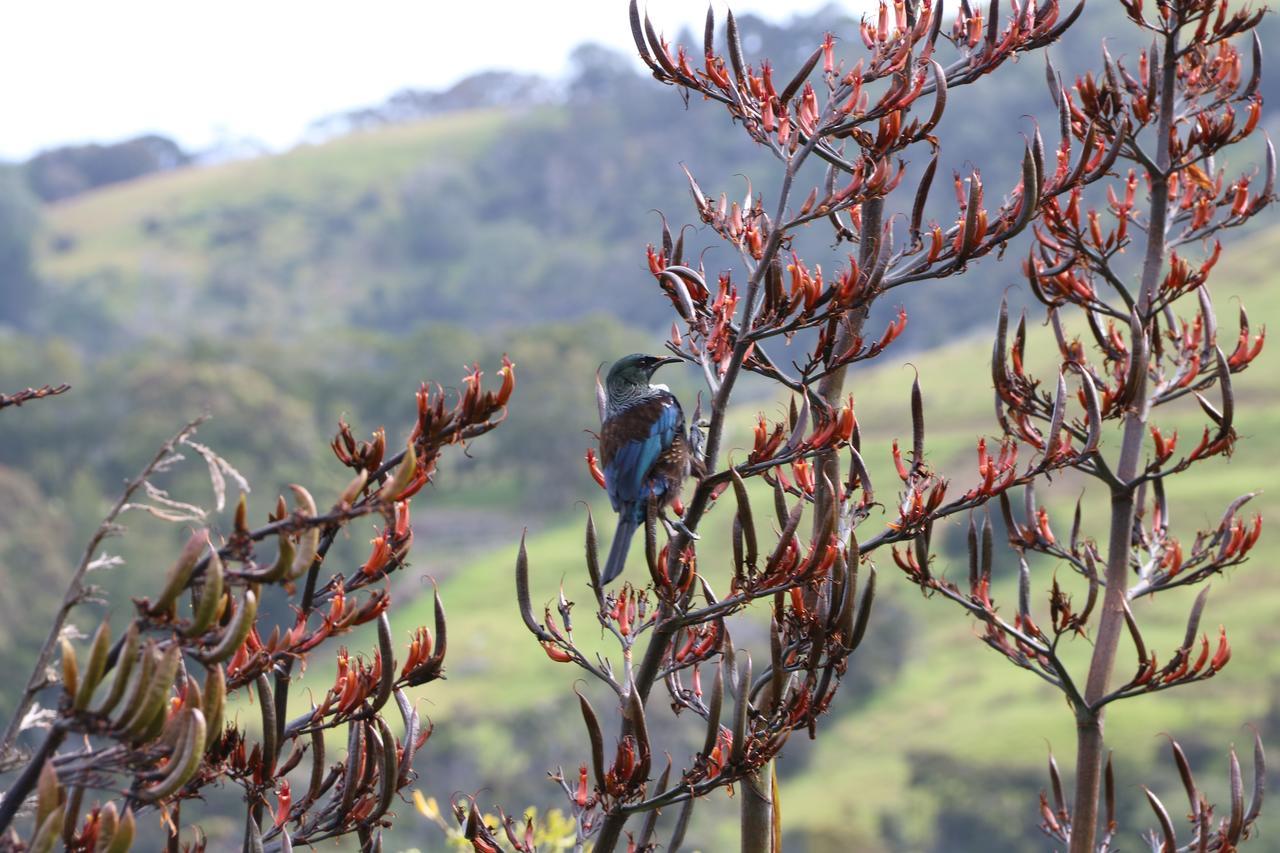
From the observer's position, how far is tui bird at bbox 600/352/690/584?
4.64 m

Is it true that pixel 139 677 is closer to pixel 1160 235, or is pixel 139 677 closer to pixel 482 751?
pixel 1160 235

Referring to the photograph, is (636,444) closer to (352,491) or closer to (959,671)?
(352,491)

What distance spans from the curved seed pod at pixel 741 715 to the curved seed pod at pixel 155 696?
151 cm

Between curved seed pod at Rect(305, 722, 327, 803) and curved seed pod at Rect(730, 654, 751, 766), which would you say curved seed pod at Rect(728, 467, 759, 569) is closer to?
curved seed pod at Rect(730, 654, 751, 766)

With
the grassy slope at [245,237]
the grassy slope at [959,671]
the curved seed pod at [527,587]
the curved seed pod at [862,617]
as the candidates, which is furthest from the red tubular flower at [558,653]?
the grassy slope at [245,237]

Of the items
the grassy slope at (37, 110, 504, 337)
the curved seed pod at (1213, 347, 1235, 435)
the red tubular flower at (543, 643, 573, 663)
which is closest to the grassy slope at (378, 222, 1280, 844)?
the curved seed pod at (1213, 347, 1235, 435)

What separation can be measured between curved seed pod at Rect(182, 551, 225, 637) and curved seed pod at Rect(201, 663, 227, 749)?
0.07 meters

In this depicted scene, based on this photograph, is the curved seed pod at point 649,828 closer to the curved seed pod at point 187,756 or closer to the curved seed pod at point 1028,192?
the curved seed pod at point 187,756

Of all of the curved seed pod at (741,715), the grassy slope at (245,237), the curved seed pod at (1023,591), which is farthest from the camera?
the grassy slope at (245,237)

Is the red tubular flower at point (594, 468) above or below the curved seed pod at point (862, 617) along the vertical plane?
above

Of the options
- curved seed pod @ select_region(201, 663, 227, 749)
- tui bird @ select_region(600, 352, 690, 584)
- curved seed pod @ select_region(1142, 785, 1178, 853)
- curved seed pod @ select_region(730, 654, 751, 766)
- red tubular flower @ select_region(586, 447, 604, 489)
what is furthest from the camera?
curved seed pod @ select_region(1142, 785, 1178, 853)

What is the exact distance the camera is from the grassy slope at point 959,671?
2602 centimetres

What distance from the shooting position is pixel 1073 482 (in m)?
39.3

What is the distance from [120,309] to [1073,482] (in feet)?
162
